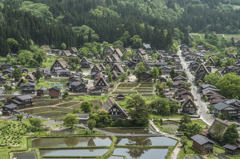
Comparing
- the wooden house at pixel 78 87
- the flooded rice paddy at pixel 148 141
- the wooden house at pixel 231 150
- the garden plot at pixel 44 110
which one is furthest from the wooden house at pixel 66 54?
the wooden house at pixel 231 150

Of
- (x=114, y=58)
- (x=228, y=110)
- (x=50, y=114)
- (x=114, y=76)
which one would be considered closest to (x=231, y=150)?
(x=228, y=110)

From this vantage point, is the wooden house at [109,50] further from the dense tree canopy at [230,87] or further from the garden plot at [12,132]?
the garden plot at [12,132]

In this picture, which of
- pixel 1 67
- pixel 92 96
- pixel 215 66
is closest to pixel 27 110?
pixel 92 96

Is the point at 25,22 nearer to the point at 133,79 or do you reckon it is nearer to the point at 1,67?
the point at 1,67

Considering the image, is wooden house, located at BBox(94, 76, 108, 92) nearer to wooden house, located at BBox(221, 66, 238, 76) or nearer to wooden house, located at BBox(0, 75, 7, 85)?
wooden house, located at BBox(0, 75, 7, 85)

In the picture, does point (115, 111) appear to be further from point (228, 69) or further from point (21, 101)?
point (228, 69)

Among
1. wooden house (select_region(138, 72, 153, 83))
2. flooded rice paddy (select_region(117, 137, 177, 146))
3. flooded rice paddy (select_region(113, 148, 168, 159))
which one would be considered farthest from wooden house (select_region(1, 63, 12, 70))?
flooded rice paddy (select_region(113, 148, 168, 159))
